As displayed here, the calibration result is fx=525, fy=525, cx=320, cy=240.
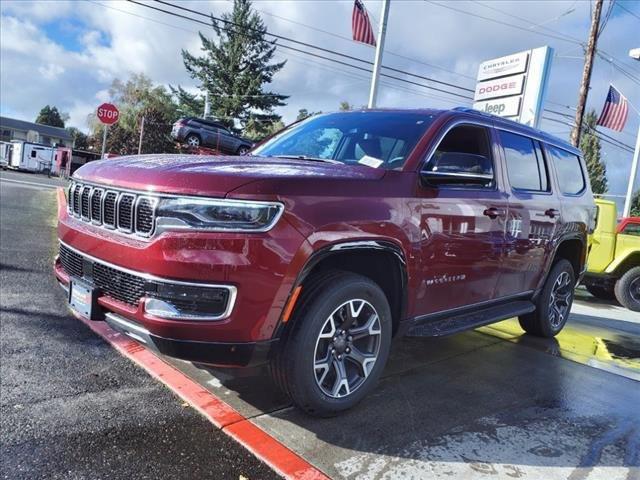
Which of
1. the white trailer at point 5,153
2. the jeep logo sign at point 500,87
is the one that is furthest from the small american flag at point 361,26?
the white trailer at point 5,153

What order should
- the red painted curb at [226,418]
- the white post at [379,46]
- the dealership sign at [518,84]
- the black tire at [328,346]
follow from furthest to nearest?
1. the dealership sign at [518,84]
2. the white post at [379,46]
3. the black tire at [328,346]
4. the red painted curb at [226,418]

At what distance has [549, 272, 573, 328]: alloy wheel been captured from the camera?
18.5 feet

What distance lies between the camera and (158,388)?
140 inches

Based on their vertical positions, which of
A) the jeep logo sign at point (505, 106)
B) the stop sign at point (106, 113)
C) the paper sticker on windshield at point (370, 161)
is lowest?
the paper sticker on windshield at point (370, 161)

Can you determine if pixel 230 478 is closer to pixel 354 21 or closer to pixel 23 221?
pixel 23 221

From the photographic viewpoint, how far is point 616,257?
9.33m

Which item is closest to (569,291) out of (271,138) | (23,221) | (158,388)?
(271,138)

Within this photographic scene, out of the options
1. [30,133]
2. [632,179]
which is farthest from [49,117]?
[632,179]

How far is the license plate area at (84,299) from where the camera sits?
2953mm

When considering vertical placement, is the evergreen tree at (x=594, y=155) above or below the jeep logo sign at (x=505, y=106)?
above

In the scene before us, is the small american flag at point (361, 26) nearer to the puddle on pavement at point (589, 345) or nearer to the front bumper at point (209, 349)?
the puddle on pavement at point (589, 345)

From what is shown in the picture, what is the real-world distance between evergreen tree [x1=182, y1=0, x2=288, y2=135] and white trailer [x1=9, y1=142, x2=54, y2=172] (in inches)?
624

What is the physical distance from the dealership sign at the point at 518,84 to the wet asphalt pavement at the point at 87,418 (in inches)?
484

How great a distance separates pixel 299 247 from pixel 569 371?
3.19m
